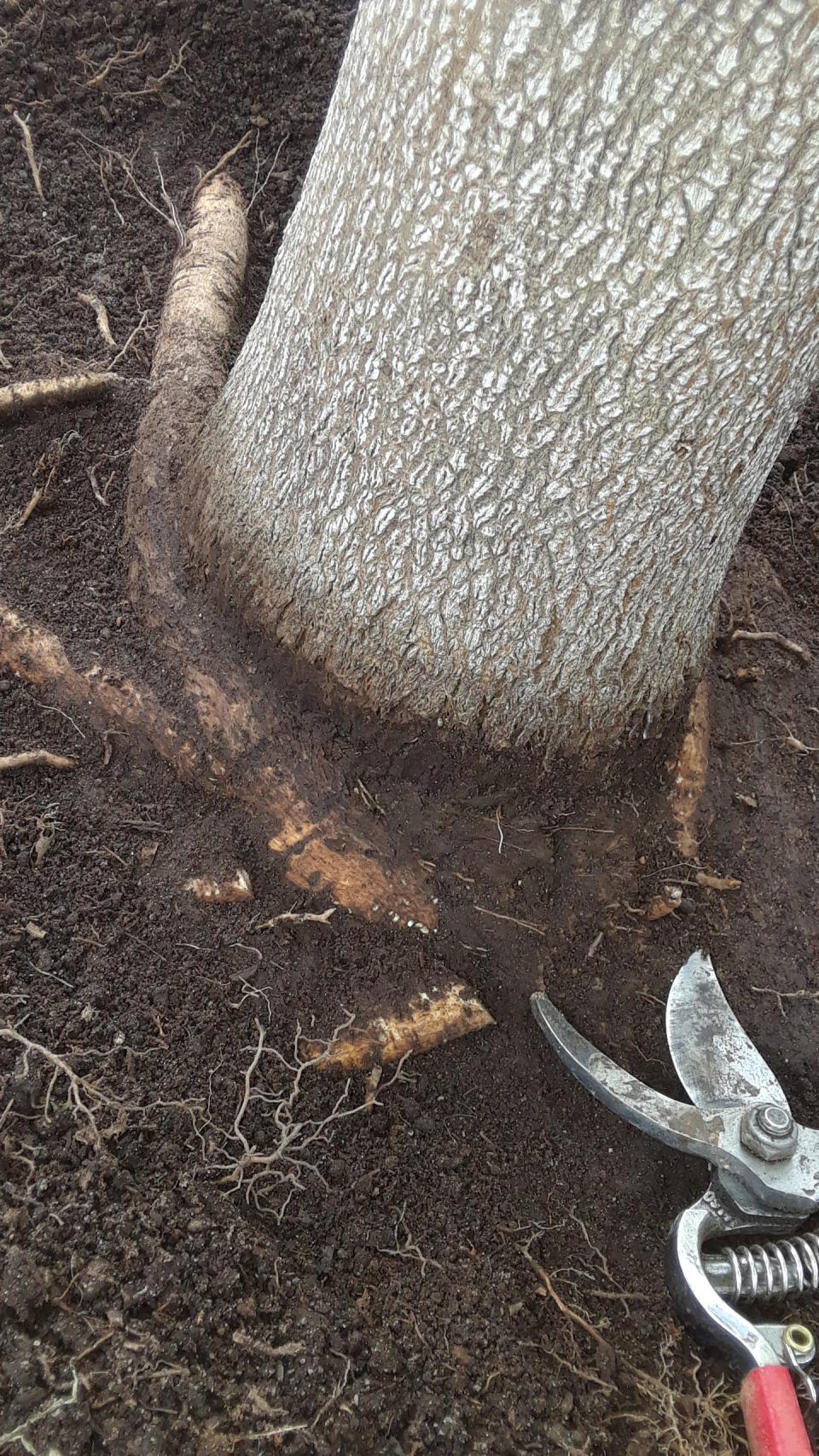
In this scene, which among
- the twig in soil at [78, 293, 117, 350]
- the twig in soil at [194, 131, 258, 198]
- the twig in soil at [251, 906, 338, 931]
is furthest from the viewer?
the twig in soil at [194, 131, 258, 198]

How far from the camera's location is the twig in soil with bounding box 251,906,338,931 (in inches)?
54.9

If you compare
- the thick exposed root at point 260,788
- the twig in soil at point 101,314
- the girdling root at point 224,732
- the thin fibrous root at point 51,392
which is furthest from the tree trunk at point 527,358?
the twig in soil at point 101,314

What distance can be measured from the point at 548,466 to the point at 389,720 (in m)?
0.50

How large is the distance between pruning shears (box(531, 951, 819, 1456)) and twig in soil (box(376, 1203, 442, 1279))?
1.07 ft

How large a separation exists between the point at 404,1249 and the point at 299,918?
480 mm

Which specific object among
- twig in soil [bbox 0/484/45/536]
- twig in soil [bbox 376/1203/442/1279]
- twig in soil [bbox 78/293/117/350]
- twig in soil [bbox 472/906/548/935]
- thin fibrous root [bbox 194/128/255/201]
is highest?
thin fibrous root [bbox 194/128/255/201]

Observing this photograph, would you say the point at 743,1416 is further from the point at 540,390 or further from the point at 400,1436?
the point at 540,390

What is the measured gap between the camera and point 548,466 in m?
1.15

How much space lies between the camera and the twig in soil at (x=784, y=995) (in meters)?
1.52

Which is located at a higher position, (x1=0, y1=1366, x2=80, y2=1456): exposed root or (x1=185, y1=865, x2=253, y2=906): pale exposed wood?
(x1=185, y1=865, x2=253, y2=906): pale exposed wood

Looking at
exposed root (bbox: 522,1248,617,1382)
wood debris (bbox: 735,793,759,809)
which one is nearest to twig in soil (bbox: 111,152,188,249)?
wood debris (bbox: 735,793,759,809)

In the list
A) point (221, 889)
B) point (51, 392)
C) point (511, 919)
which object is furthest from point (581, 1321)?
point (51, 392)

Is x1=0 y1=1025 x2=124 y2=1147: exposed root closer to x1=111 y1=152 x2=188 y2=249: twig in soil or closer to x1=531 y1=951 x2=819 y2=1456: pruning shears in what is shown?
x1=531 y1=951 x2=819 y2=1456: pruning shears

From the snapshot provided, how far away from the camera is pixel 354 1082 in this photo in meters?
1.34
